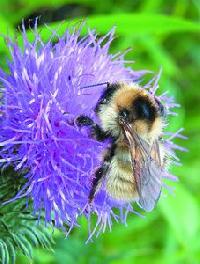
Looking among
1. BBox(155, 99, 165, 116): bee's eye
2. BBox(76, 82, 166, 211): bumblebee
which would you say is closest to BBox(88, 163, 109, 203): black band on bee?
BBox(76, 82, 166, 211): bumblebee

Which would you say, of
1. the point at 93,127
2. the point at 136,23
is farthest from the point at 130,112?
the point at 136,23

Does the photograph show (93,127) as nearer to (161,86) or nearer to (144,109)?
(144,109)

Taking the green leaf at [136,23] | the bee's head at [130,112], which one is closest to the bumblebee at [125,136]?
the bee's head at [130,112]

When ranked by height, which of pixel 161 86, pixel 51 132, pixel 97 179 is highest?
pixel 161 86

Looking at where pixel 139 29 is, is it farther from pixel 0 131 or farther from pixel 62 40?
Answer: pixel 0 131

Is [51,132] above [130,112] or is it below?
below

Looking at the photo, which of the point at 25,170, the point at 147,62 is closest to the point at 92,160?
the point at 25,170

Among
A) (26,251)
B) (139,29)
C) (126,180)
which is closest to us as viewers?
(126,180)
